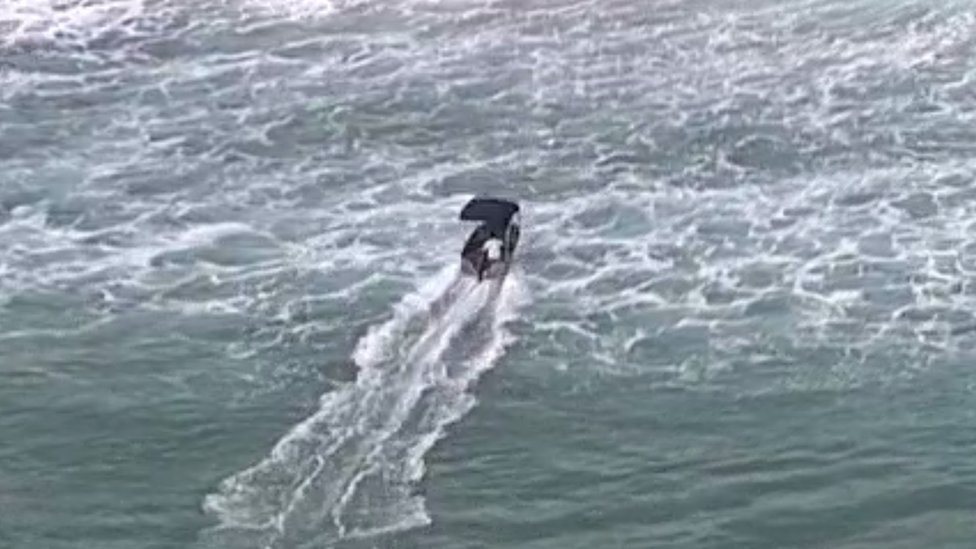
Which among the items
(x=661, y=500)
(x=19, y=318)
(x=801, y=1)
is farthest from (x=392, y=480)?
(x=801, y=1)

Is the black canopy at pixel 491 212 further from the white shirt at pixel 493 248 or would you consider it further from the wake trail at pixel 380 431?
the wake trail at pixel 380 431

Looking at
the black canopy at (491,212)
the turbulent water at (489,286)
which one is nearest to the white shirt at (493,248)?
the black canopy at (491,212)

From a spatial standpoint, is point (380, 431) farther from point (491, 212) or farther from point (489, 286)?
point (491, 212)

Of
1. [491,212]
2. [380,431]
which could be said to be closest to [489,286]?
[491,212]

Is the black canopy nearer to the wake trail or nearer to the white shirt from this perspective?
the white shirt

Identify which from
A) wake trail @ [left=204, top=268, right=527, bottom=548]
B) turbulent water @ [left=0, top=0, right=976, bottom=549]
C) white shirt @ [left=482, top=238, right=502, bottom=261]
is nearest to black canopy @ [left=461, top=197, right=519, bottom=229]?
white shirt @ [left=482, top=238, right=502, bottom=261]
